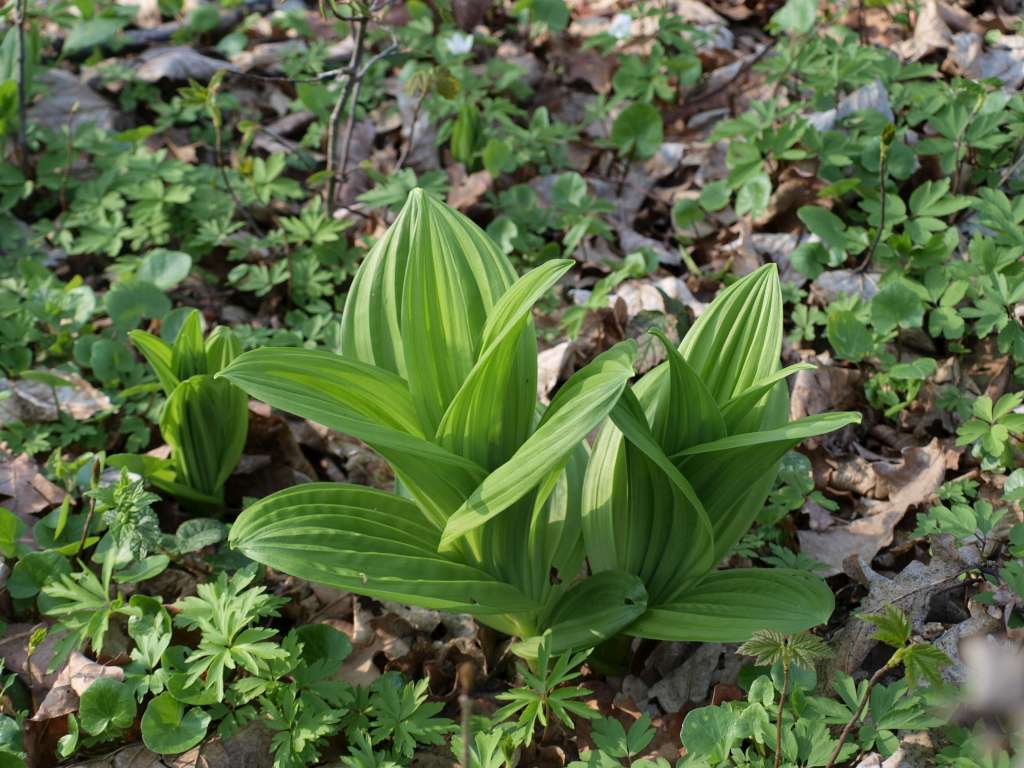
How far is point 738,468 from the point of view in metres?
1.66

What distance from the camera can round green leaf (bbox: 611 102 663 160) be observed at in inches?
131

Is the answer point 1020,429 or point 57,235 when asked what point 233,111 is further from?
point 1020,429

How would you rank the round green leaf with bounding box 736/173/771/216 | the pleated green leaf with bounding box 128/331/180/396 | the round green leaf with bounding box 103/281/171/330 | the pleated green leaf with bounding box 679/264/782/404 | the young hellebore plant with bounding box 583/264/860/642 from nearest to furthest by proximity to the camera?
the young hellebore plant with bounding box 583/264/860/642 → the pleated green leaf with bounding box 679/264/782/404 → the pleated green leaf with bounding box 128/331/180/396 → the round green leaf with bounding box 103/281/171/330 → the round green leaf with bounding box 736/173/771/216

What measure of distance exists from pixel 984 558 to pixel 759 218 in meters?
1.45

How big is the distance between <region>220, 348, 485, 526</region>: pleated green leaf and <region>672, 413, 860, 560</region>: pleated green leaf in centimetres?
41

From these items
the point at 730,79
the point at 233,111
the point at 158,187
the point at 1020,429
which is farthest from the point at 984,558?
the point at 233,111

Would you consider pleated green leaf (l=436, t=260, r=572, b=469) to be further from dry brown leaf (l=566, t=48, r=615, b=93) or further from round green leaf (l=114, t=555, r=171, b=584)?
dry brown leaf (l=566, t=48, r=615, b=93)

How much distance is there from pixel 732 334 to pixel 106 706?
140 cm

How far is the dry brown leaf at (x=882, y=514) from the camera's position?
2.15m

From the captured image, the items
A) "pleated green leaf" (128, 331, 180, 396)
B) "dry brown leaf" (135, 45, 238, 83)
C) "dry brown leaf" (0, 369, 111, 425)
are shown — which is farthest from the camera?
"dry brown leaf" (135, 45, 238, 83)

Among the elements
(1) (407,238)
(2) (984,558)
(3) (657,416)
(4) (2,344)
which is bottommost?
(4) (2,344)

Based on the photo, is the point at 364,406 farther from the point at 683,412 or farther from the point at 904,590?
the point at 904,590

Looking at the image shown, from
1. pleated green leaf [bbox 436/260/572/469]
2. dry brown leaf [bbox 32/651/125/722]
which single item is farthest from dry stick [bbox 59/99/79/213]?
pleated green leaf [bbox 436/260/572/469]

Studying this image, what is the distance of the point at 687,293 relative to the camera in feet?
9.39
